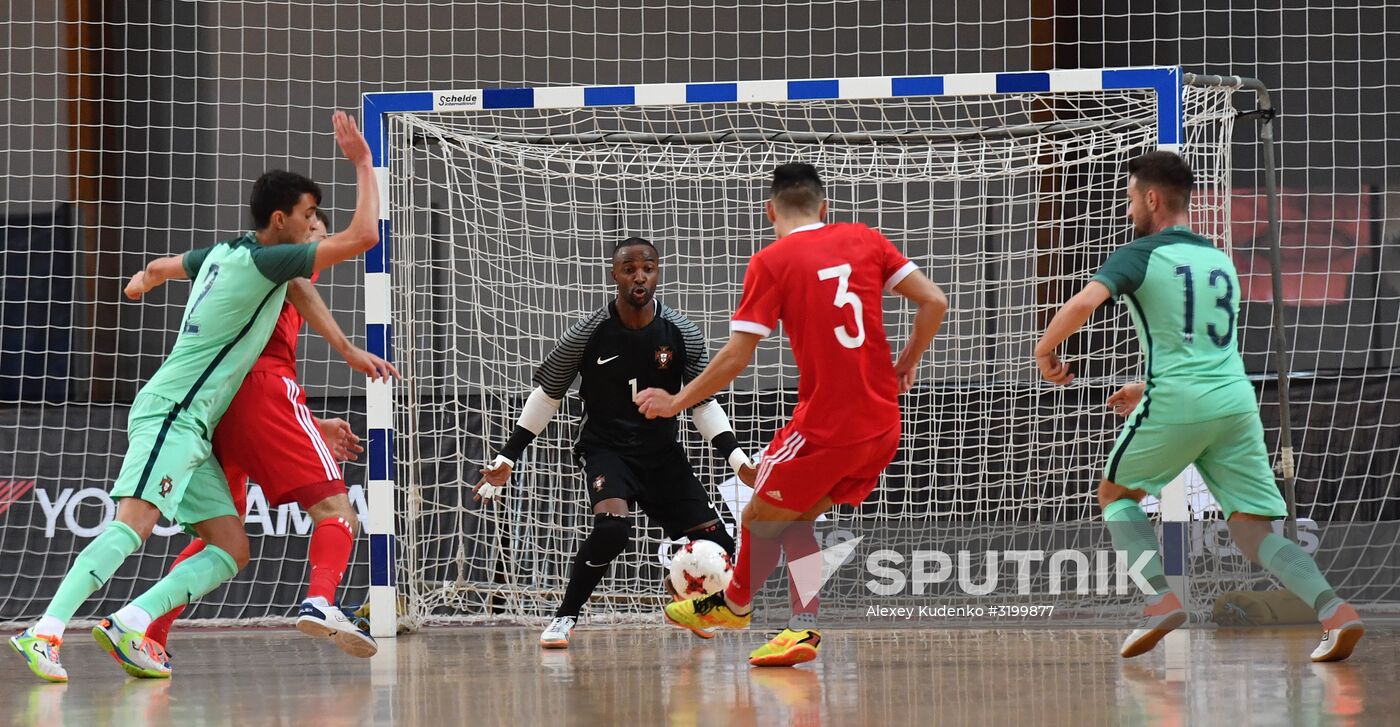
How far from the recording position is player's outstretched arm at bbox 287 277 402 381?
4.95 meters

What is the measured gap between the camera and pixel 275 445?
16.2 feet

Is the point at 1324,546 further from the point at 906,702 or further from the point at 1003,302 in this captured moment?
the point at 906,702

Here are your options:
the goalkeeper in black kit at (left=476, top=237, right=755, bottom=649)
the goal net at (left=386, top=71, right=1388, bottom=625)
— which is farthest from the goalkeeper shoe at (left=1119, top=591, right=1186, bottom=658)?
the goal net at (left=386, top=71, right=1388, bottom=625)

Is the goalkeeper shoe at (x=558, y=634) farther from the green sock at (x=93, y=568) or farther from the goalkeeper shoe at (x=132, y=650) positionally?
the green sock at (x=93, y=568)

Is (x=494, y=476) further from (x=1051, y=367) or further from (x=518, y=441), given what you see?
(x=1051, y=367)

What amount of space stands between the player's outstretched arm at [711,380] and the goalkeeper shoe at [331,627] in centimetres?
119

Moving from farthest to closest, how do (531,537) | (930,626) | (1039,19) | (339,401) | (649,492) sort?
(1039,19) → (339,401) → (531,537) → (930,626) → (649,492)

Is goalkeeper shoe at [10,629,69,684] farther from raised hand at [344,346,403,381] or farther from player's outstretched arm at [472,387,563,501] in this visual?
player's outstretched arm at [472,387,563,501]

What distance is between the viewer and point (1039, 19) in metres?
10.6

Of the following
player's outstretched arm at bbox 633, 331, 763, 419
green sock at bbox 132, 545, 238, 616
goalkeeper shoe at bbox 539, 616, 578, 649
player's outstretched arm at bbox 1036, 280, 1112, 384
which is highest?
player's outstretched arm at bbox 1036, 280, 1112, 384

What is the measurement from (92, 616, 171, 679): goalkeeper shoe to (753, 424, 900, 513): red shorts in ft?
6.91

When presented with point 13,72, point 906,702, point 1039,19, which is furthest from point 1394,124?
point 13,72

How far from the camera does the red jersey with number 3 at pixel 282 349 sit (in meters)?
5.06

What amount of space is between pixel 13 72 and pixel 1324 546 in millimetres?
10068
